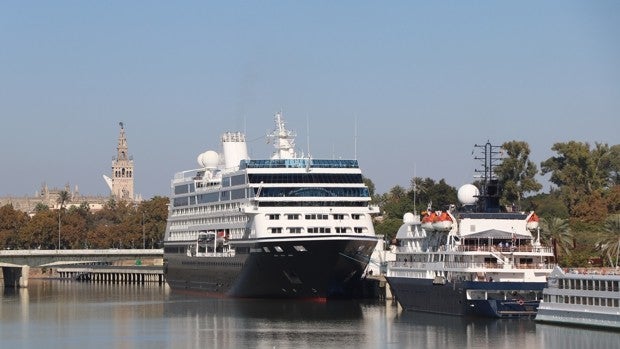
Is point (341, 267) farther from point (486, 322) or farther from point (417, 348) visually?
point (417, 348)

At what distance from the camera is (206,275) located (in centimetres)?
11319

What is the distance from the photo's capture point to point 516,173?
140 metres

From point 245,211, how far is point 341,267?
8.66 metres

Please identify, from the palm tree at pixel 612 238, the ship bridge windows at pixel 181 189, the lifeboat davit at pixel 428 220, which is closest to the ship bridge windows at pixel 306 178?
the ship bridge windows at pixel 181 189

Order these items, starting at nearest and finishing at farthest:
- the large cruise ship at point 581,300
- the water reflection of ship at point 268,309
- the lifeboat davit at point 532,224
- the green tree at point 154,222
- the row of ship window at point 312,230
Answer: the large cruise ship at point 581,300 → the lifeboat davit at point 532,224 → the water reflection of ship at point 268,309 → the row of ship window at point 312,230 → the green tree at point 154,222

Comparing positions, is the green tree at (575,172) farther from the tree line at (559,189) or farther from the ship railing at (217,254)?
the ship railing at (217,254)

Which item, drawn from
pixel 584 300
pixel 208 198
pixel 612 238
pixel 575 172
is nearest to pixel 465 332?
pixel 584 300

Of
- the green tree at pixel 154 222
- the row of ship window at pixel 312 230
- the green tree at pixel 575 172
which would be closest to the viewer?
the row of ship window at pixel 312 230

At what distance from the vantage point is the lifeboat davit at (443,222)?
267ft

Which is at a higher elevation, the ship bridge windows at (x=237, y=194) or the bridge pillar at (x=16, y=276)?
the ship bridge windows at (x=237, y=194)

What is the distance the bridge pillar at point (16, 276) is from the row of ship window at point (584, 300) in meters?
87.0

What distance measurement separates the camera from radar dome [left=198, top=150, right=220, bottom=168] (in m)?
121

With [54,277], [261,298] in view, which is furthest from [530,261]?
[54,277]

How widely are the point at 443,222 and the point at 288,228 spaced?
71.5 feet
